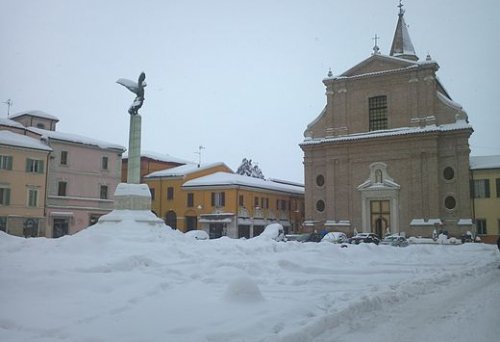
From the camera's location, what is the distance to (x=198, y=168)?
56.4 metres

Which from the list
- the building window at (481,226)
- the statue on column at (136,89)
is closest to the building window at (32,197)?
the statue on column at (136,89)

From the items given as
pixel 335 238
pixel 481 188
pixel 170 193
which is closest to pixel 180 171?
pixel 170 193

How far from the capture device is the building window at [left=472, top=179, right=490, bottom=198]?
42781 millimetres

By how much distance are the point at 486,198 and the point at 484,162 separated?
355 cm

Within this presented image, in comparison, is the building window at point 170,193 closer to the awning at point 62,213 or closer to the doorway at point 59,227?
the awning at point 62,213

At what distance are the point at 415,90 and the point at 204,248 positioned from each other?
101 ft

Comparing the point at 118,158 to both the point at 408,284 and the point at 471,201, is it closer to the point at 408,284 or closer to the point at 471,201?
the point at 471,201

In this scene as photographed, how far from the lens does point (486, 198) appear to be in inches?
1677

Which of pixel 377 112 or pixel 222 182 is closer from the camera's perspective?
pixel 377 112

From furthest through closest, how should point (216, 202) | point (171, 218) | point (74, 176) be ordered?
point (171, 218), point (216, 202), point (74, 176)

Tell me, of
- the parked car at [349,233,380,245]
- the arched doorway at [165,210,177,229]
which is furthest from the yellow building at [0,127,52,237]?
the parked car at [349,233,380,245]

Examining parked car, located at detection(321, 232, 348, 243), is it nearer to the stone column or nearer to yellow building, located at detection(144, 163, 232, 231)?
the stone column

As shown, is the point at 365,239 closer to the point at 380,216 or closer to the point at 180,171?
the point at 380,216

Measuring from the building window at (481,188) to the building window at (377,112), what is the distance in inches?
356
